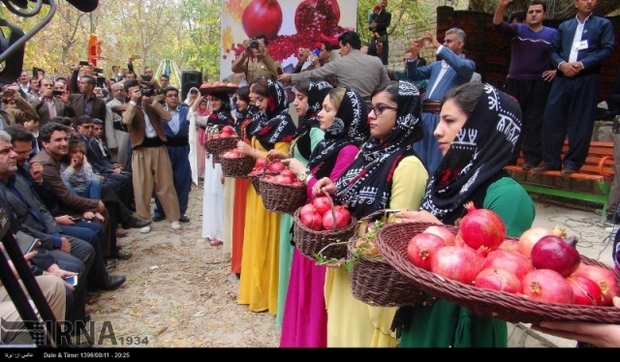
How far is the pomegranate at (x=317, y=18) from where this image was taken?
26.1 feet

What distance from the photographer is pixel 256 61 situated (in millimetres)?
7074

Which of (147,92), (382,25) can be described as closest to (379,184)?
(147,92)

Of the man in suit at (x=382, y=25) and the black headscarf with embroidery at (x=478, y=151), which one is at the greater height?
the man in suit at (x=382, y=25)

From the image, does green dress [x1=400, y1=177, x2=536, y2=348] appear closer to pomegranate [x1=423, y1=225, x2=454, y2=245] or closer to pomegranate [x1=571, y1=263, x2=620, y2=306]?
pomegranate [x1=423, y1=225, x2=454, y2=245]

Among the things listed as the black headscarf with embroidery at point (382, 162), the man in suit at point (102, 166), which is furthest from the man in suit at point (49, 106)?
the black headscarf with embroidery at point (382, 162)

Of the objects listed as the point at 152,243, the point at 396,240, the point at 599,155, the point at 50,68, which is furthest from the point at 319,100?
the point at 50,68

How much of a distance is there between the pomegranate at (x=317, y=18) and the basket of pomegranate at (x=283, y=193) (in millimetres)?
5352

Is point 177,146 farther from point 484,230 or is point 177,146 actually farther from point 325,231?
point 484,230

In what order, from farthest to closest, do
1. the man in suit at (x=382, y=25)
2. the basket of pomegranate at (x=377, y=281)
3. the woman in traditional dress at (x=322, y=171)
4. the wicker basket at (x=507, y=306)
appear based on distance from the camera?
the man in suit at (x=382, y=25) < the woman in traditional dress at (x=322, y=171) < the basket of pomegranate at (x=377, y=281) < the wicker basket at (x=507, y=306)

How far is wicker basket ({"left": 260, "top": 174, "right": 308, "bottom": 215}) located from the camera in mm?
3139

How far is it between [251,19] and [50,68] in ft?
69.1

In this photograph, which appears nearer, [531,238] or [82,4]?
[82,4]

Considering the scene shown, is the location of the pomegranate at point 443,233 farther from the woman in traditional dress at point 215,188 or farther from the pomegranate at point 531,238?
the woman in traditional dress at point 215,188

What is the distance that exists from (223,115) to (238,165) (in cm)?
229
